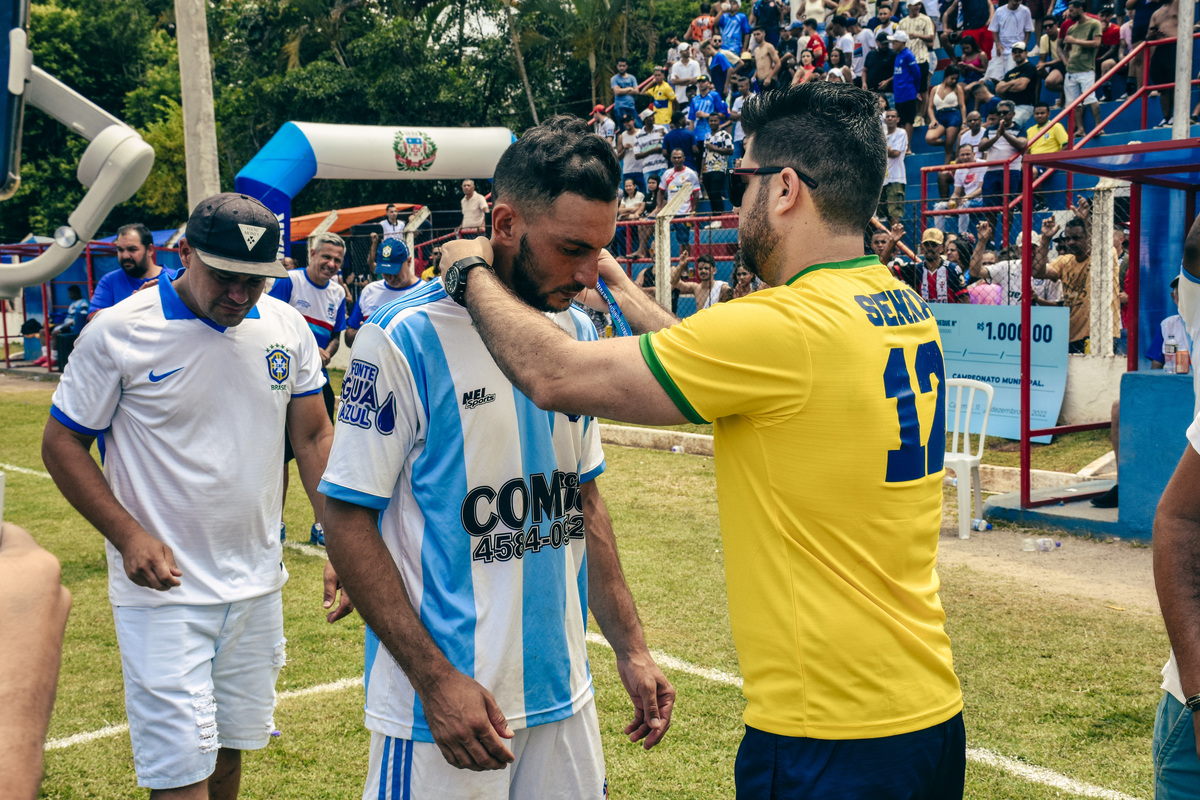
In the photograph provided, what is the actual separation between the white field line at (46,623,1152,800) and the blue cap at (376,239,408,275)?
4.41 m

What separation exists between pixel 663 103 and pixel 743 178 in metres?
19.7

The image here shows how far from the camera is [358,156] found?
874 inches

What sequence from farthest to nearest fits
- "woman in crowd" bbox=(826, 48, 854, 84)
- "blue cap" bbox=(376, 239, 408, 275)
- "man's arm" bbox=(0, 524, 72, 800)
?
"woman in crowd" bbox=(826, 48, 854, 84), "blue cap" bbox=(376, 239, 408, 275), "man's arm" bbox=(0, 524, 72, 800)

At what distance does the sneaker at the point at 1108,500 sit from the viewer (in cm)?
859

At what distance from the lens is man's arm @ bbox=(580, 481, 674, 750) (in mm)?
2609

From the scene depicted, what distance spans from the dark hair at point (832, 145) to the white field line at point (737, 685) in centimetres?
164

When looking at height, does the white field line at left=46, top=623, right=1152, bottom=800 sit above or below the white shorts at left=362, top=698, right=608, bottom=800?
below

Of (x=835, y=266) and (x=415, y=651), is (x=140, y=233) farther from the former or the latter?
(x=835, y=266)

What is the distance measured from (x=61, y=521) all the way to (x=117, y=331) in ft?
21.7

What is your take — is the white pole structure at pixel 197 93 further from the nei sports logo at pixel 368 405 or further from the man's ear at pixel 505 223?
the nei sports logo at pixel 368 405

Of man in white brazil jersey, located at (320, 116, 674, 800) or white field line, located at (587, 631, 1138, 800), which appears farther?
white field line, located at (587, 631, 1138, 800)

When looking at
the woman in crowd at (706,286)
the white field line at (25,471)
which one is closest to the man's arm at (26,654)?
the white field line at (25,471)

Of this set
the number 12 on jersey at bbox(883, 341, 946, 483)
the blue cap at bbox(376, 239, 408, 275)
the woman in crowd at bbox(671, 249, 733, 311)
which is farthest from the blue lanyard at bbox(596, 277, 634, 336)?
the woman in crowd at bbox(671, 249, 733, 311)

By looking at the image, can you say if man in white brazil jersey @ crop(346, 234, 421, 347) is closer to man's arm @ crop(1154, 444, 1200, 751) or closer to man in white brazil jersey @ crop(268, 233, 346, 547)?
man in white brazil jersey @ crop(268, 233, 346, 547)
